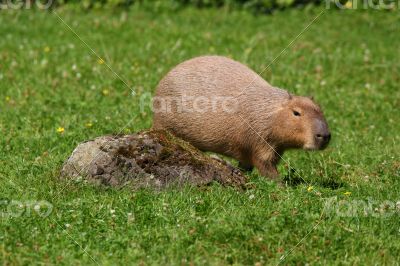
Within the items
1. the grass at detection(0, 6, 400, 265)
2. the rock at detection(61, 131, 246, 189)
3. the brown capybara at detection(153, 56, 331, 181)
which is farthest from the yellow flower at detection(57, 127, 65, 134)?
the rock at detection(61, 131, 246, 189)

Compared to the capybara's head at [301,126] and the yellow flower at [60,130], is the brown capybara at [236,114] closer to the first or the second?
the capybara's head at [301,126]

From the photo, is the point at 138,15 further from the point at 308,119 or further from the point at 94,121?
the point at 308,119

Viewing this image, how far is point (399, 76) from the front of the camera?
11.3 m

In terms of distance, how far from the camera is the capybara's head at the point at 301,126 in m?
6.90

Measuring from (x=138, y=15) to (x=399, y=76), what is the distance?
4.96 metres

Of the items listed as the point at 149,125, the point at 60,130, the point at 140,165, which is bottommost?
the point at 149,125

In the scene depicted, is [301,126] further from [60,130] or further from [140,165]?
[60,130]

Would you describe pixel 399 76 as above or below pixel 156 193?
below

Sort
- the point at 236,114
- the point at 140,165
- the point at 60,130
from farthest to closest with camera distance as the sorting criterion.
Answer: the point at 60,130 → the point at 236,114 → the point at 140,165

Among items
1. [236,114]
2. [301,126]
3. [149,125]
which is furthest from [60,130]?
[301,126]

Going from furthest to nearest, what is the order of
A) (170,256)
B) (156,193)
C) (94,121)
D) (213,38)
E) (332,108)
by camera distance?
1. (213,38)
2. (332,108)
3. (94,121)
4. (156,193)
5. (170,256)

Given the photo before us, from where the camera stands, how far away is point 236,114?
7383mm

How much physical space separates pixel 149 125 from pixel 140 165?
2325 mm

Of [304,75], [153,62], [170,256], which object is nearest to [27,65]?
[153,62]
